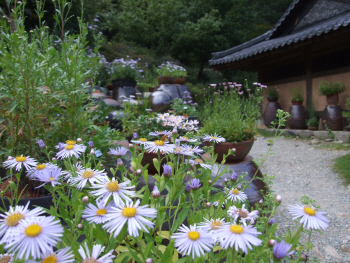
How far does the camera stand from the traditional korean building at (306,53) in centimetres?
439

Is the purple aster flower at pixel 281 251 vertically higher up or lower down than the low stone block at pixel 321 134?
higher up

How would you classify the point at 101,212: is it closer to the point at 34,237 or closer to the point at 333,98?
the point at 34,237

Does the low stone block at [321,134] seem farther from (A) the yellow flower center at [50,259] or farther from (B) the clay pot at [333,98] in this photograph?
(A) the yellow flower center at [50,259]

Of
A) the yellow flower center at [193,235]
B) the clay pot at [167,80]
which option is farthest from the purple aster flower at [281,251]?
the clay pot at [167,80]

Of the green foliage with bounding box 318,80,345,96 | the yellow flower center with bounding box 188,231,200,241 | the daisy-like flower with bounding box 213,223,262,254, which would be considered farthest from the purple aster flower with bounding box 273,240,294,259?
the green foliage with bounding box 318,80,345,96

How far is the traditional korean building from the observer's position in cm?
439

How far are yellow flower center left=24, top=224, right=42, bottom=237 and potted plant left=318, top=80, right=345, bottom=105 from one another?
5.22 metres

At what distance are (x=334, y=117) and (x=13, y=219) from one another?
5212 mm

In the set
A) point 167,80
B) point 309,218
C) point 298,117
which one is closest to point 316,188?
point 309,218

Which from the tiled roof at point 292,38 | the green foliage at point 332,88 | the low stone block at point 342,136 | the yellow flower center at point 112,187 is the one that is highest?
the tiled roof at point 292,38

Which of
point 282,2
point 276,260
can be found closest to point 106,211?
point 276,260

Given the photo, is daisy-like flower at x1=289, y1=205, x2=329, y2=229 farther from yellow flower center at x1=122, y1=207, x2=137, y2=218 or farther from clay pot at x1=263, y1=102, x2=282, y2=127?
clay pot at x1=263, y1=102, x2=282, y2=127

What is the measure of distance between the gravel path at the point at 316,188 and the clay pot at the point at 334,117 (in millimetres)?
595

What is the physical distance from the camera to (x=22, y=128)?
1229 millimetres
